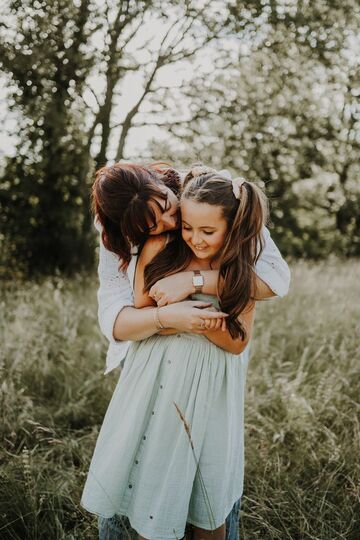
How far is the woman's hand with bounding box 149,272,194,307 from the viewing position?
70.6 inches

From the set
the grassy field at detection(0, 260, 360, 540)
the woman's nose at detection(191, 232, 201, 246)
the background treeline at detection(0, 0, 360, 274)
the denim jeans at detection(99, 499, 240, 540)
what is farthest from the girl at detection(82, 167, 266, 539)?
the background treeline at detection(0, 0, 360, 274)

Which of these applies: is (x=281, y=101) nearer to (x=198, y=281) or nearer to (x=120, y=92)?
(x=120, y=92)

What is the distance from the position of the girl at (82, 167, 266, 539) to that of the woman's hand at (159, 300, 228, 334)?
2 cm

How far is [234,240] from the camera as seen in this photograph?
1788 mm

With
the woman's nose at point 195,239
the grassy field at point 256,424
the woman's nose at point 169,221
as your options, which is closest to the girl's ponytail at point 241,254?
the woman's nose at point 195,239

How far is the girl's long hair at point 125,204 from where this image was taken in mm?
1804

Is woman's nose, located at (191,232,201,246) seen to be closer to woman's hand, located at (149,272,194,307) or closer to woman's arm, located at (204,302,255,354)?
woman's hand, located at (149,272,194,307)

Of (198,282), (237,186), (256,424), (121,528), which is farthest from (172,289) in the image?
(256,424)

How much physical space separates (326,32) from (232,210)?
7.78 metres

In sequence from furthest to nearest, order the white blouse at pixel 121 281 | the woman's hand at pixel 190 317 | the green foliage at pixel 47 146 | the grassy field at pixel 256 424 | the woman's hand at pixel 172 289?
the green foliage at pixel 47 146, the grassy field at pixel 256 424, the white blouse at pixel 121 281, the woman's hand at pixel 172 289, the woman's hand at pixel 190 317

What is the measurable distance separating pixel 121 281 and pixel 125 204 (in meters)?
0.31

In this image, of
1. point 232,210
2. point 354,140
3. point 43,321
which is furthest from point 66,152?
point 354,140

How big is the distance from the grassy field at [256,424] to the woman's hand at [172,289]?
1126mm

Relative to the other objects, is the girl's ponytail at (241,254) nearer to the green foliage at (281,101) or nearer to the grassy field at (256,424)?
the grassy field at (256,424)
